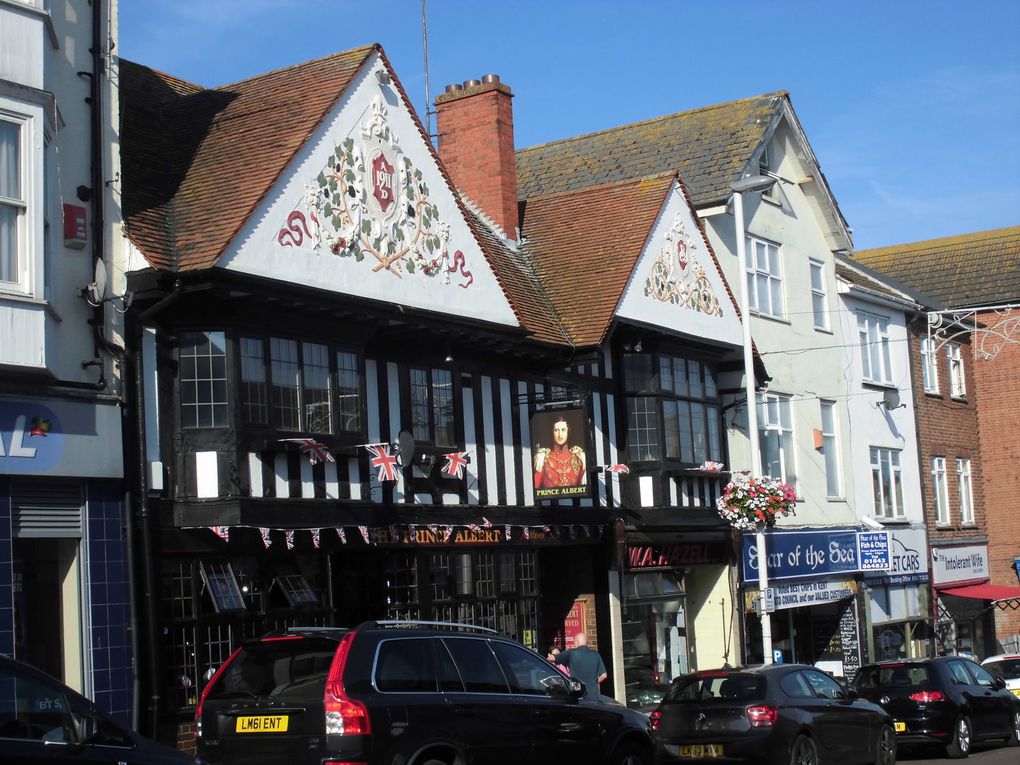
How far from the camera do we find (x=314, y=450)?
16547 millimetres

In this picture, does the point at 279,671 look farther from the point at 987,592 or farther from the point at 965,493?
the point at 965,493

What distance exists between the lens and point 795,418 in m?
29.2

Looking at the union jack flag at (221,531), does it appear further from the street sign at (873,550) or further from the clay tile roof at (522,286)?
the street sign at (873,550)

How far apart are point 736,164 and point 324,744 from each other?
64.0 ft

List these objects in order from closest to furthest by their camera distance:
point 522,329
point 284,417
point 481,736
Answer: point 481,736 → point 284,417 → point 522,329

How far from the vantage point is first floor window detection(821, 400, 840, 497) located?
3044 centimetres

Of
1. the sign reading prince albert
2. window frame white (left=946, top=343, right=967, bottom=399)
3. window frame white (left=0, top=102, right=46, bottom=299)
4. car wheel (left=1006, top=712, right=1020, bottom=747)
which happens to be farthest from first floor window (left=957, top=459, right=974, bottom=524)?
window frame white (left=0, top=102, right=46, bottom=299)

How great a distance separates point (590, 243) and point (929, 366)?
50.2ft

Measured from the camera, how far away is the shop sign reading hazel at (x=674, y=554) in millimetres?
23222

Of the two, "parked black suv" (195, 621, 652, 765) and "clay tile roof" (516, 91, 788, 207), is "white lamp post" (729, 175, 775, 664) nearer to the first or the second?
"clay tile roof" (516, 91, 788, 207)

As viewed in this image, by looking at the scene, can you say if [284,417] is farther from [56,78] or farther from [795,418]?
[795,418]

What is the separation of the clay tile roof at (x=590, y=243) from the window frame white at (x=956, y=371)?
15.8 m

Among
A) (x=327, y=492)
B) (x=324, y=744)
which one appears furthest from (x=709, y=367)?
(x=324, y=744)

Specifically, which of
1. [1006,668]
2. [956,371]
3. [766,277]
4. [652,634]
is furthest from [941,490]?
[652,634]
